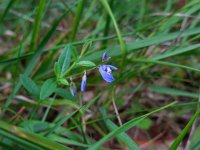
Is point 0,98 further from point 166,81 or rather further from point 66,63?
point 166,81

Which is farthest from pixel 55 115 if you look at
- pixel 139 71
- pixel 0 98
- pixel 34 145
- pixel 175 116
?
pixel 34 145

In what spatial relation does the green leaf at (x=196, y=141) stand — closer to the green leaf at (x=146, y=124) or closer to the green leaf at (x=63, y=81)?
the green leaf at (x=146, y=124)

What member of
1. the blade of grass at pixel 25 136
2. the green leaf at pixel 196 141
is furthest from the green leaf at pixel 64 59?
the green leaf at pixel 196 141

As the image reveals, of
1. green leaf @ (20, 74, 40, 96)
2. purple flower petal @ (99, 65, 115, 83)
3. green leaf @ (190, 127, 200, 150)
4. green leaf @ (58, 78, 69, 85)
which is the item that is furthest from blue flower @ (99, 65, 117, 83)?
green leaf @ (190, 127, 200, 150)

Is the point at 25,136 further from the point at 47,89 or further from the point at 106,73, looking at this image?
the point at 106,73

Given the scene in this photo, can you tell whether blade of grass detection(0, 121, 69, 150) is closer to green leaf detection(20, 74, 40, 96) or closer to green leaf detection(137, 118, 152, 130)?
green leaf detection(20, 74, 40, 96)
